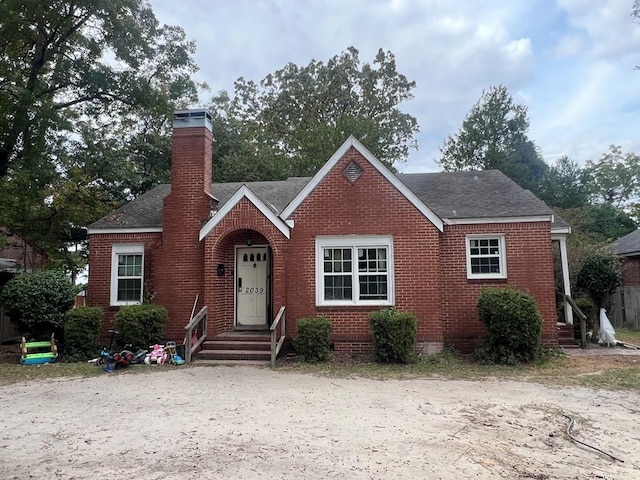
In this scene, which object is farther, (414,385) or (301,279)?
(301,279)

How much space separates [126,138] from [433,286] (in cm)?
1933

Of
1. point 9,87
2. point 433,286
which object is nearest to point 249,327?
point 433,286

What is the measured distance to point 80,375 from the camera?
9672 mm

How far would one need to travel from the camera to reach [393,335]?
33.5 ft

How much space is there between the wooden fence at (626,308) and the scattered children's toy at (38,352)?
21.5 m

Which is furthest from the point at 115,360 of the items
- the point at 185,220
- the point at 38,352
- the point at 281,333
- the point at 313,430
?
the point at 313,430

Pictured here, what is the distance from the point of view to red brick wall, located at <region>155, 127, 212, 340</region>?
1226 cm

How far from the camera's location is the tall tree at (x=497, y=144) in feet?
104

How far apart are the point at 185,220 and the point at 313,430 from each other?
8280 mm

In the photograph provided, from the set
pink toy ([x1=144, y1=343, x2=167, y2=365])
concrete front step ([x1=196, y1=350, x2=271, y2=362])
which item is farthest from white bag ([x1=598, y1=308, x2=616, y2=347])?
pink toy ([x1=144, y1=343, x2=167, y2=365])

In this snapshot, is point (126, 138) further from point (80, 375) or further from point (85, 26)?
point (80, 375)

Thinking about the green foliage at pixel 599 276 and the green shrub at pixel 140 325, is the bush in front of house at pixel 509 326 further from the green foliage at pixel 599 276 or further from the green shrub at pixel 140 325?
the green shrub at pixel 140 325

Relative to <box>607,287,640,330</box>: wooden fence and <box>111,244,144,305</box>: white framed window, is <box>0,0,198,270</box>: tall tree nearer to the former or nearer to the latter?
<box>111,244,144,305</box>: white framed window

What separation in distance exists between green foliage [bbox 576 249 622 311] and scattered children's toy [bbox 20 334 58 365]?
17.0 meters
